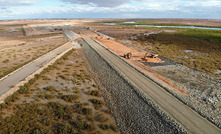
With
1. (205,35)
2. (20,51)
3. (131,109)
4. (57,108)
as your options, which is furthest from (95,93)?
(205,35)

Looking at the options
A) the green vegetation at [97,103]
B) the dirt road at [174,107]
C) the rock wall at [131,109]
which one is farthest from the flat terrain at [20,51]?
the dirt road at [174,107]

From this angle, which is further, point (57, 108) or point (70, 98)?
point (70, 98)

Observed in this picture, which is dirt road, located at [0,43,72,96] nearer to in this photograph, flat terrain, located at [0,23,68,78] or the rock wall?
flat terrain, located at [0,23,68,78]

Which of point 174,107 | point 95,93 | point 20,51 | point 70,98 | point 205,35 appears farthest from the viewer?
point 205,35

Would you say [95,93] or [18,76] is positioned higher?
[18,76]

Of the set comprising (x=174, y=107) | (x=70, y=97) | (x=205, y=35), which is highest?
(x=205, y=35)

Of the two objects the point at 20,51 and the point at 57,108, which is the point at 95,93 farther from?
the point at 20,51

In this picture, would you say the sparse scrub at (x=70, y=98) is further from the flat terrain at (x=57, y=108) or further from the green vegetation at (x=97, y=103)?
the green vegetation at (x=97, y=103)

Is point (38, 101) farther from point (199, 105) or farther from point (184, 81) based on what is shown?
point (184, 81)
